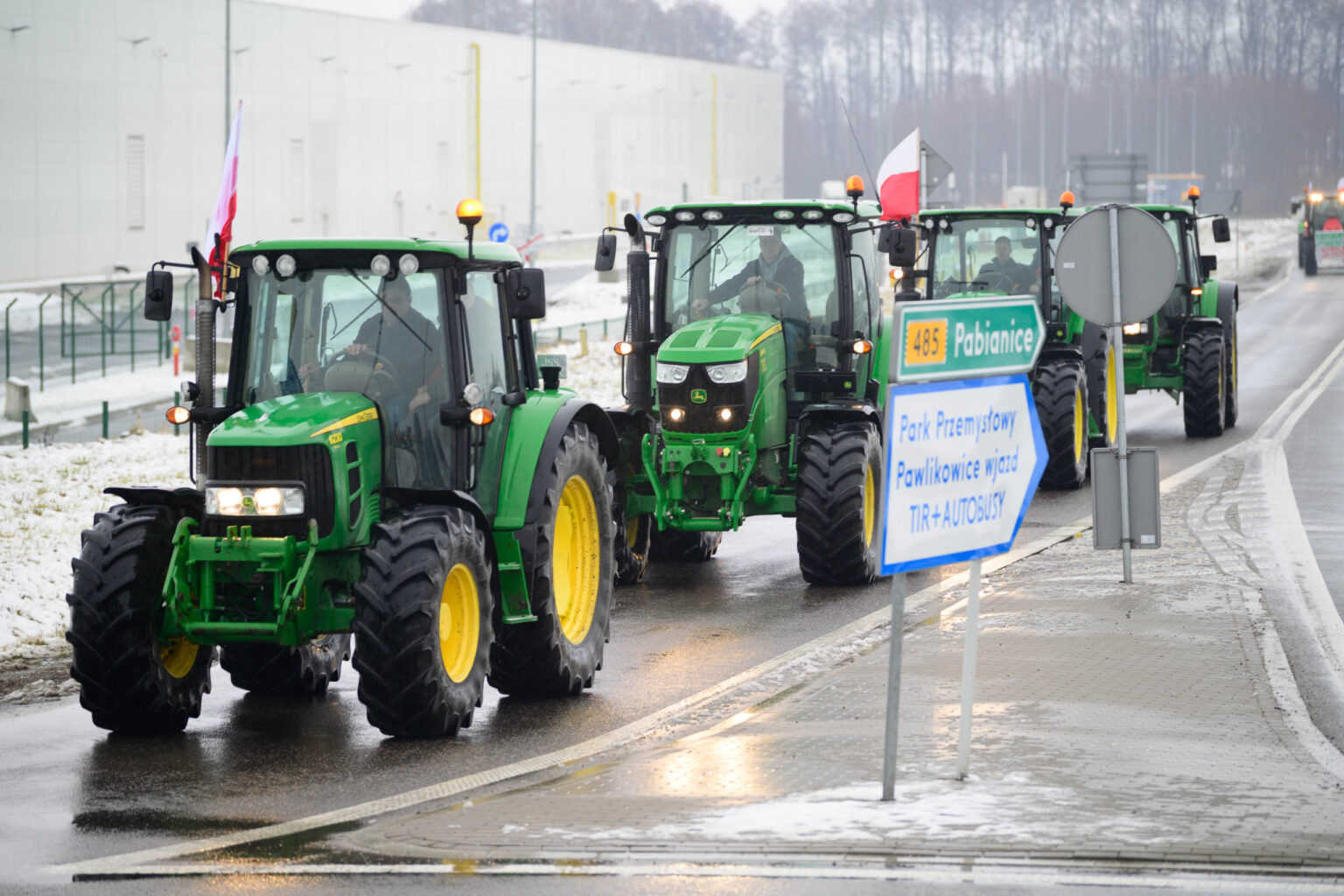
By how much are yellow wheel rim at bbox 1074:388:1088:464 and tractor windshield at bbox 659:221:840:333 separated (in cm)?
528

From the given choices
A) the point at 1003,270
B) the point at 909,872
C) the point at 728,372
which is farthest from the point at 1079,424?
the point at 909,872

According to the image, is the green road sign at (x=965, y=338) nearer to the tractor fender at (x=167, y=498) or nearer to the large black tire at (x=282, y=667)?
the tractor fender at (x=167, y=498)

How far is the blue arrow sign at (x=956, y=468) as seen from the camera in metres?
7.11

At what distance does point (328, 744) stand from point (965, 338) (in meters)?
3.64

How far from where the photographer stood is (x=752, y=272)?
13.7m

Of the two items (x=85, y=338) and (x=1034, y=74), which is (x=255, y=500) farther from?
(x=1034, y=74)

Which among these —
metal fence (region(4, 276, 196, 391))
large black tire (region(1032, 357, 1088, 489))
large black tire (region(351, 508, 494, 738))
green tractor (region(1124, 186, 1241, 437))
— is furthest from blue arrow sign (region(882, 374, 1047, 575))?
metal fence (region(4, 276, 196, 391))

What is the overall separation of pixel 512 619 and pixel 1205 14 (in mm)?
140352

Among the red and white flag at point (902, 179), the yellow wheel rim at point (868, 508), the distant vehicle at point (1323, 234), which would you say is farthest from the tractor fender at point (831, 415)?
the distant vehicle at point (1323, 234)

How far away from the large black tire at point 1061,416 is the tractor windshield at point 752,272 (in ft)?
16.5

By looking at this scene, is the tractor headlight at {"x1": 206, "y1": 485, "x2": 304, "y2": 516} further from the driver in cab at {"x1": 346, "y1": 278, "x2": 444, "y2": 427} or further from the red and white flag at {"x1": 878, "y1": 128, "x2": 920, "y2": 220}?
the red and white flag at {"x1": 878, "y1": 128, "x2": 920, "y2": 220}

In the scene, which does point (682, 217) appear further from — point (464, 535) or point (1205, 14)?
point (1205, 14)

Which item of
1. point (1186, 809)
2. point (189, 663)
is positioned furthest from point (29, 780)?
point (1186, 809)

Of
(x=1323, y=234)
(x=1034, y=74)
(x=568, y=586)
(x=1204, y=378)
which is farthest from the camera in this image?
(x=1034, y=74)
